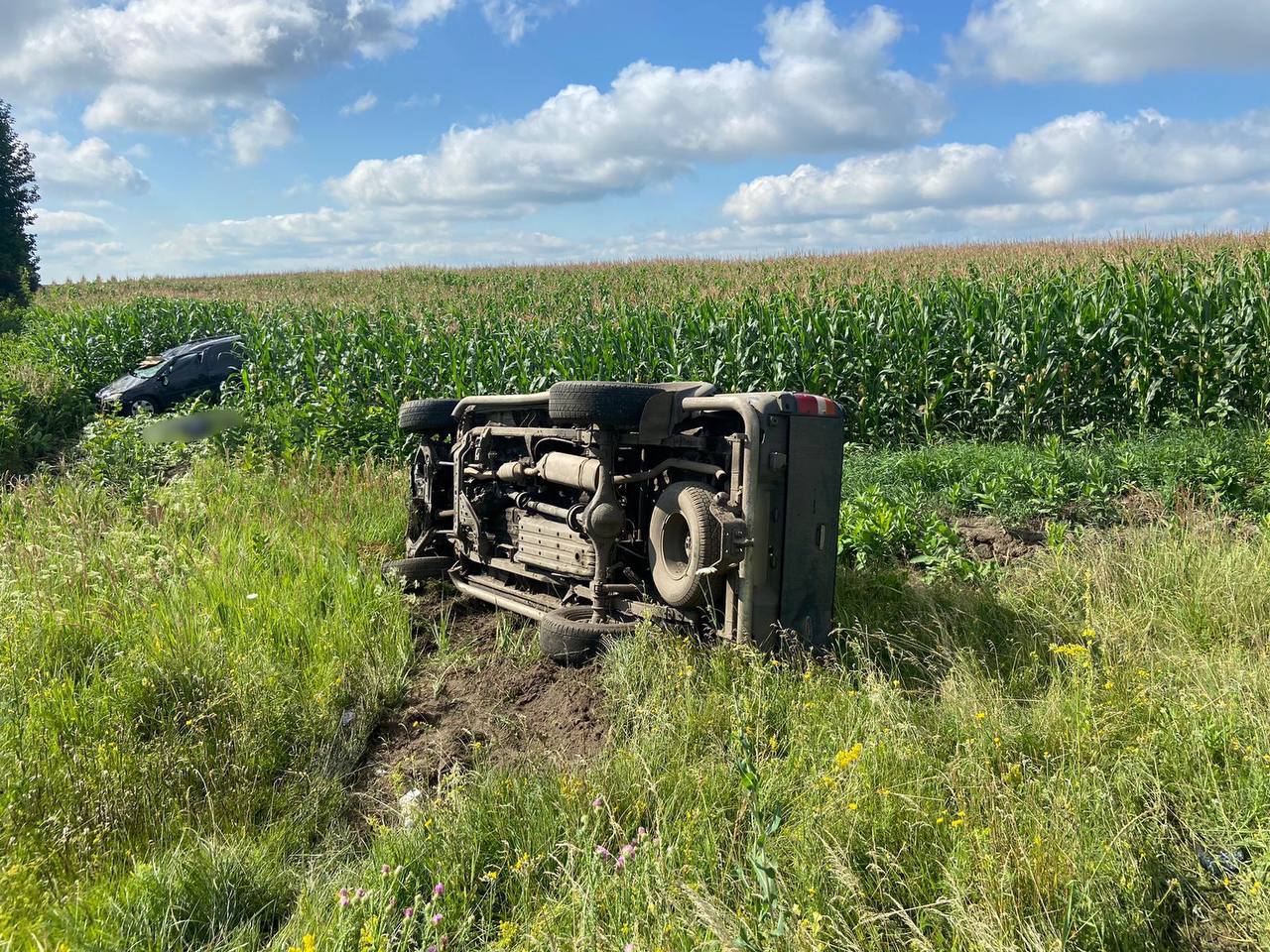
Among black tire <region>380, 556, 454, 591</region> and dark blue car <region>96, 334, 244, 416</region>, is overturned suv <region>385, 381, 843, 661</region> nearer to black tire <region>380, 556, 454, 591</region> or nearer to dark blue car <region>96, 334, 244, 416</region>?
black tire <region>380, 556, 454, 591</region>

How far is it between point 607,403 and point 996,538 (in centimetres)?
438

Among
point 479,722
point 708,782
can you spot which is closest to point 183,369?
point 479,722

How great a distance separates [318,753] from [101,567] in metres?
3.42

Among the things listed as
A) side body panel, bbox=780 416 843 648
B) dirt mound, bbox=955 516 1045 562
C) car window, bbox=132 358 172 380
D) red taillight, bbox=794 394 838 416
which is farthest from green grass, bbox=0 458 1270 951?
car window, bbox=132 358 172 380

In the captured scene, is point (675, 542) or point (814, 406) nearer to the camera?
point (814, 406)

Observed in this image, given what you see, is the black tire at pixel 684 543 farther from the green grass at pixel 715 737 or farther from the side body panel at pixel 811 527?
the side body panel at pixel 811 527

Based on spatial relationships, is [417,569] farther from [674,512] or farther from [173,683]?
[674,512]

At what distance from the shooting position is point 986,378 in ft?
40.0

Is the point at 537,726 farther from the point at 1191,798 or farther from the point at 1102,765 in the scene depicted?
the point at 1191,798

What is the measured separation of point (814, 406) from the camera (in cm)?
509

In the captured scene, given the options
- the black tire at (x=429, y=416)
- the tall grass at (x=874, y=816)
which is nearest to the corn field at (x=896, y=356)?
the black tire at (x=429, y=416)

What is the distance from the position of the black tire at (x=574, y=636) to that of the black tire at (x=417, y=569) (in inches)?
87.2

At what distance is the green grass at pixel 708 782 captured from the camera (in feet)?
9.82

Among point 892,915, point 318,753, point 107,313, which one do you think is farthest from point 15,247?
point 892,915
